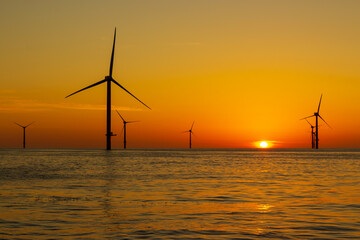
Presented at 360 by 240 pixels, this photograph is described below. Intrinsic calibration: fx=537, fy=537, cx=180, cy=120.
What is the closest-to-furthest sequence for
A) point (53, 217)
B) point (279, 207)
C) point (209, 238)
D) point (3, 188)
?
point (209, 238), point (53, 217), point (279, 207), point (3, 188)

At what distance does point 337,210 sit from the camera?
3050 centimetres

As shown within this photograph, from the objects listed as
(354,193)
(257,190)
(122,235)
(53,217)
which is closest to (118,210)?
(53,217)

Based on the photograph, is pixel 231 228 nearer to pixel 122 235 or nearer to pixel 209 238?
pixel 209 238

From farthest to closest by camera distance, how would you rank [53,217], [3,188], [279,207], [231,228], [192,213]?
[3,188], [279,207], [192,213], [53,217], [231,228]

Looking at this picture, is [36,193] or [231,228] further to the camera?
[36,193]

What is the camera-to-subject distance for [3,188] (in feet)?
143

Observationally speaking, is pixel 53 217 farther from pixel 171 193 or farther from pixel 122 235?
pixel 171 193

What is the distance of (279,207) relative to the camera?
3200 cm

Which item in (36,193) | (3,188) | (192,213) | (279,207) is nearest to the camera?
(192,213)

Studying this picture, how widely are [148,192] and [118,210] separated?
1131 cm

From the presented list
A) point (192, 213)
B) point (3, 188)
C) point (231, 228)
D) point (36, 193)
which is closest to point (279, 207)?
point (192, 213)

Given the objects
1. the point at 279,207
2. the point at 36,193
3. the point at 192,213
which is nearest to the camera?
the point at 192,213

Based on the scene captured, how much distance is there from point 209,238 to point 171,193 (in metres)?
19.2

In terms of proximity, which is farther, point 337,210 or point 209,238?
point 337,210
